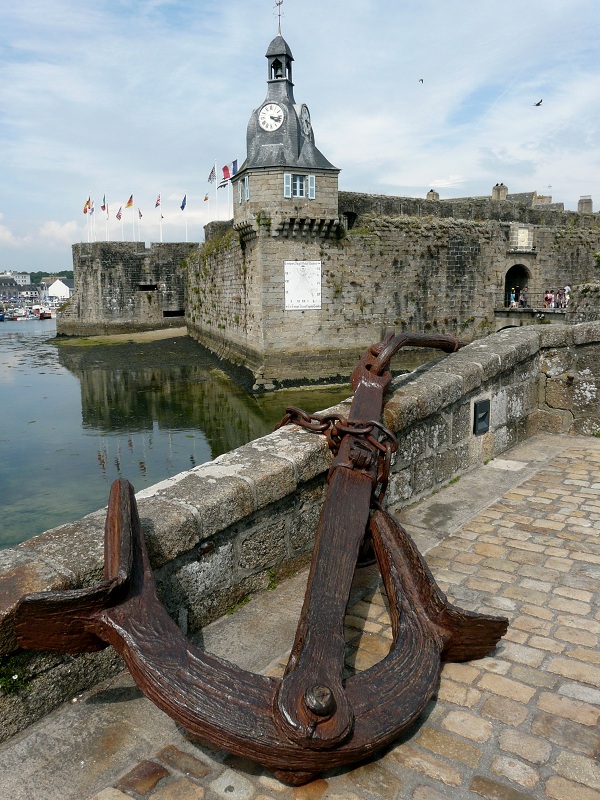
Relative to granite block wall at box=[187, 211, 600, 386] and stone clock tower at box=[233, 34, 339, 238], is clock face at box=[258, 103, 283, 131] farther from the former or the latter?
granite block wall at box=[187, 211, 600, 386]

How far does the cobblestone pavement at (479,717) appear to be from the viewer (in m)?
1.77

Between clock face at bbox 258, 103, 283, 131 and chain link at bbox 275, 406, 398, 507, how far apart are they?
16673 mm

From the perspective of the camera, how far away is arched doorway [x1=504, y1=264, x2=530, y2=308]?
2558 centimetres

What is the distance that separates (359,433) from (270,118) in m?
17.4

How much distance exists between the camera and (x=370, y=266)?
20109 mm

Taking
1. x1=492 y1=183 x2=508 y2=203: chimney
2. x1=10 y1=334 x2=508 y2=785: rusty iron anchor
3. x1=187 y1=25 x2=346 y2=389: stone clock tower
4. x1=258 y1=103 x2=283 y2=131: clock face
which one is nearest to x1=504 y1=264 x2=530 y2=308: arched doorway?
x1=492 y1=183 x2=508 y2=203: chimney

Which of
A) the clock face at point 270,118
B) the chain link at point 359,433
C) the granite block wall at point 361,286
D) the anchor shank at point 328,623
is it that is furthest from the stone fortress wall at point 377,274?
the anchor shank at point 328,623

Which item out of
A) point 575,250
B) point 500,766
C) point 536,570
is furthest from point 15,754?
point 575,250

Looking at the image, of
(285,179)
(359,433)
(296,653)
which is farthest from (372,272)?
(296,653)

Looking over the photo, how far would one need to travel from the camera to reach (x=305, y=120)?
18688 mm

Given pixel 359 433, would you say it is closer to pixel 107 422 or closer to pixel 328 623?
pixel 328 623

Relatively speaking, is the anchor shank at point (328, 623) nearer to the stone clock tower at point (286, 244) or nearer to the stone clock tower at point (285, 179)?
the stone clock tower at point (286, 244)

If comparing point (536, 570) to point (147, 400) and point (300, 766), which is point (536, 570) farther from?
point (147, 400)

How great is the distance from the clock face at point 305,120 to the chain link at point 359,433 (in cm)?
1702
